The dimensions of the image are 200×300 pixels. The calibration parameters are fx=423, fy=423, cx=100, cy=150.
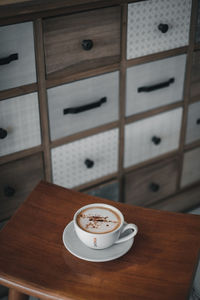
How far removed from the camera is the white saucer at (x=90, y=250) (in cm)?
76

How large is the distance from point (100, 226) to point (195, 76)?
86cm

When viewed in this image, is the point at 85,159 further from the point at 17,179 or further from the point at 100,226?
the point at 100,226

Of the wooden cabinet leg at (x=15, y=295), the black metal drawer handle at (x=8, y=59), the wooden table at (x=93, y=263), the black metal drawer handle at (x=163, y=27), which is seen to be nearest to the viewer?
the wooden table at (x=93, y=263)

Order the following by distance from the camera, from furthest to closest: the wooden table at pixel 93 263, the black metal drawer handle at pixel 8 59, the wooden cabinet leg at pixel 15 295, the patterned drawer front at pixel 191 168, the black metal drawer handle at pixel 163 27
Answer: the patterned drawer front at pixel 191 168 → the black metal drawer handle at pixel 163 27 → the black metal drawer handle at pixel 8 59 → the wooden cabinet leg at pixel 15 295 → the wooden table at pixel 93 263

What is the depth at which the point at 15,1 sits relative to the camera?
1027 millimetres

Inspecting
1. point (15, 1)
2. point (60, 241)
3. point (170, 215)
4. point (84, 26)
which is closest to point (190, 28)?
point (84, 26)

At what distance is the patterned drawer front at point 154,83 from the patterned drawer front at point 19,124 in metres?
0.33

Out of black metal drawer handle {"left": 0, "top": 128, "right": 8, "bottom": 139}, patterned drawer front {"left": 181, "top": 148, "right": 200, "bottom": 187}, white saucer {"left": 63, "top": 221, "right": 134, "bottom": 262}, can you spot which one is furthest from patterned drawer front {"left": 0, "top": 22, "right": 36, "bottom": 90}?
patterned drawer front {"left": 181, "top": 148, "right": 200, "bottom": 187}

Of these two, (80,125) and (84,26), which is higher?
(84,26)

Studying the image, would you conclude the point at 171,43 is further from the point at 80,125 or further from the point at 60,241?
the point at 60,241

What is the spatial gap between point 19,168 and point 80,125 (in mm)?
225

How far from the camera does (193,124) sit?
5.23 feet

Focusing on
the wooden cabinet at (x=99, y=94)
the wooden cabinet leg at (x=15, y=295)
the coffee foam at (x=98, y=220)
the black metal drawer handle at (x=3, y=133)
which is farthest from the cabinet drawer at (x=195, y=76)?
the wooden cabinet leg at (x=15, y=295)

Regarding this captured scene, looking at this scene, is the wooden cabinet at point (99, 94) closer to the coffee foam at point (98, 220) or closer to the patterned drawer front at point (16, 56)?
the patterned drawer front at point (16, 56)
